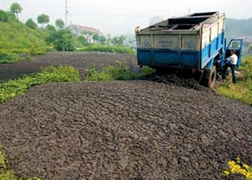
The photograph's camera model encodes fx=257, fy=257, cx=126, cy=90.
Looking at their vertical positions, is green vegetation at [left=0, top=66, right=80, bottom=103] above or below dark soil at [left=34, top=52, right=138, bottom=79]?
below

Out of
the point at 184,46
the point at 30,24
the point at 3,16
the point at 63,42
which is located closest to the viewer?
the point at 184,46

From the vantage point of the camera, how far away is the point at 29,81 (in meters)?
8.62

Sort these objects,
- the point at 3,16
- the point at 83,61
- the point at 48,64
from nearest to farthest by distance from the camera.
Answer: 1. the point at 48,64
2. the point at 83,61
3. the point at 3,16

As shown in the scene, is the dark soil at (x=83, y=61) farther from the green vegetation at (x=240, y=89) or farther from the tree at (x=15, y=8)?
the tree at (x=15, y=8)

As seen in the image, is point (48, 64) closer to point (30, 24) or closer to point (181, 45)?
point (181, 45)

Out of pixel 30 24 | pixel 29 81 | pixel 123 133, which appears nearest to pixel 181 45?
pixel 123 133

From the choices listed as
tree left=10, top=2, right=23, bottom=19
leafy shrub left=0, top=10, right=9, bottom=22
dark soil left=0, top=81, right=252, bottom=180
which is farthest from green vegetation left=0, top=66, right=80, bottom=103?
tree left=10, top=2, right=23, bottom=19

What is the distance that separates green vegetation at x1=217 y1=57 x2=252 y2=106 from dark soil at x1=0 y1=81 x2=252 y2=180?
74cm

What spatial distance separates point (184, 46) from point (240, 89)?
3199 mm

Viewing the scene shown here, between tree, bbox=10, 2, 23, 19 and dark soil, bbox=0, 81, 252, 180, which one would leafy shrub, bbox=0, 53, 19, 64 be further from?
tree, bbox=10, 2, 23, 19

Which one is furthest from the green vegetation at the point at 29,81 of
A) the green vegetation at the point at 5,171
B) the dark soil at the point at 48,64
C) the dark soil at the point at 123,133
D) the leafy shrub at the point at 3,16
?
the leafy shrub at the point at 3,16

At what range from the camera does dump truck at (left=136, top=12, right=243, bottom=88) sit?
7.41 meters

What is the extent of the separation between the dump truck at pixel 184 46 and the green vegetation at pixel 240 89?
0.61 meters

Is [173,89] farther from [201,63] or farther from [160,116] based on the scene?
[160,116]
